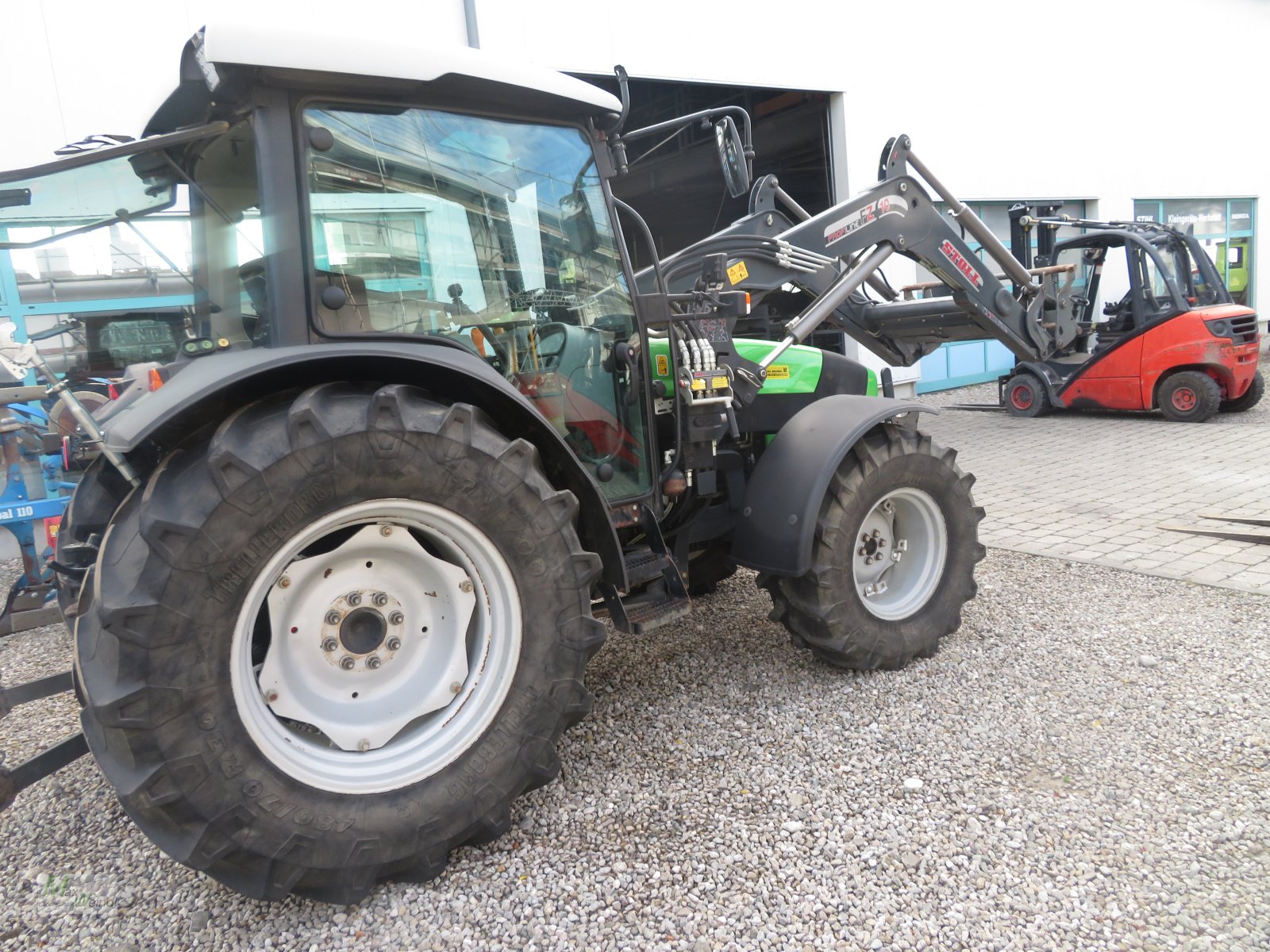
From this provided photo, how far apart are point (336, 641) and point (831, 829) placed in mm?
1501

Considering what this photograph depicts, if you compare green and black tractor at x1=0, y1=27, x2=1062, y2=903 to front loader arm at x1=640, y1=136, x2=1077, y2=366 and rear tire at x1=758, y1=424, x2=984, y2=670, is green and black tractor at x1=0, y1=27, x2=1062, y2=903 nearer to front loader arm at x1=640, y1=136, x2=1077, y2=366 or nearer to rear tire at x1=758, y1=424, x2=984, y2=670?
rear tire at x1=758, y1=424, x2=984, y2=670

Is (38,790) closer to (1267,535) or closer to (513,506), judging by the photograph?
(513,506)

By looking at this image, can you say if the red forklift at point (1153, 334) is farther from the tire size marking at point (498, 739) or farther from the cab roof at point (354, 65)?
the tire size marking at point (498, 739)

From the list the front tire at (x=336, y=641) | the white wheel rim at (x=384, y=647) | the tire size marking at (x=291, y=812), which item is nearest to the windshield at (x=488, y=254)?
the front tire at (x=336, y=641)

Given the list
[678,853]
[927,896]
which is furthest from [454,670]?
[927,896]

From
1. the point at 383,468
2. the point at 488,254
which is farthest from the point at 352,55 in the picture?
the point at 383,468

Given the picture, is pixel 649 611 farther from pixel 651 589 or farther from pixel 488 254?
pixel 488 254

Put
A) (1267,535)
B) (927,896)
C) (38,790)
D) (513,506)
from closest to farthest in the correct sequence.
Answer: (927,896), (513,506), (38,790), (1267,535)

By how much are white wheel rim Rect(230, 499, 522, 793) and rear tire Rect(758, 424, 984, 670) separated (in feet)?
4.48

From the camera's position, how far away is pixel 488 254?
8.87 ft

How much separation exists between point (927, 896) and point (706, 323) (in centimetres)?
207

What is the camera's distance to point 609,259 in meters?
2.97

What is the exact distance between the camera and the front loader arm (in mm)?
3770

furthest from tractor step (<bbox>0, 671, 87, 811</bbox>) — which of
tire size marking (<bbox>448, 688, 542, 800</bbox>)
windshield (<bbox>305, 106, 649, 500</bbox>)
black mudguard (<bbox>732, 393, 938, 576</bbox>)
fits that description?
black mudguard (<bbox>732, 393, 938, 576</bbox>)
